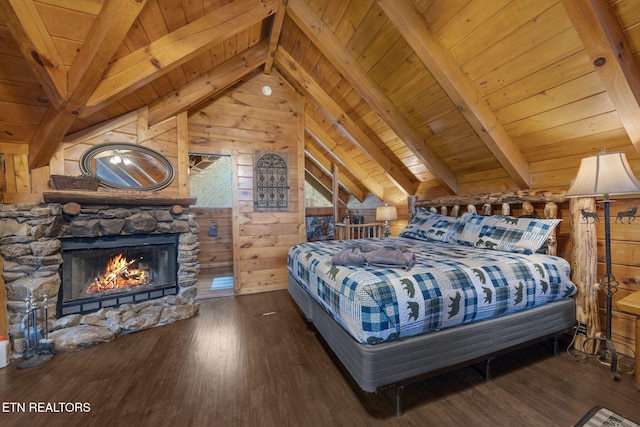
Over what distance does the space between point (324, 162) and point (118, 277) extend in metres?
3.78

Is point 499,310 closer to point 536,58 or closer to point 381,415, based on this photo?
point 381,415

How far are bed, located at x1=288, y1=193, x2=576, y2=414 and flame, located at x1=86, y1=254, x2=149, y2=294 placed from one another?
75.2 inches

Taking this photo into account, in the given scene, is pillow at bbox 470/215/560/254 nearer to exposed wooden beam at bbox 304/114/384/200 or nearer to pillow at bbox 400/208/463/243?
pillow at bbox 400/208/463/243

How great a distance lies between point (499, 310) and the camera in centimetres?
159

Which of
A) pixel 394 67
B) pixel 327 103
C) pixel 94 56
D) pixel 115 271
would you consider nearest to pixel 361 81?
pixel 394 67

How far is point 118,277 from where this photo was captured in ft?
8.41

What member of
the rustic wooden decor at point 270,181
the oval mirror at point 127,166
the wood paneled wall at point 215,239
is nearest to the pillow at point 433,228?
the rustic wooden decor at point 270,181

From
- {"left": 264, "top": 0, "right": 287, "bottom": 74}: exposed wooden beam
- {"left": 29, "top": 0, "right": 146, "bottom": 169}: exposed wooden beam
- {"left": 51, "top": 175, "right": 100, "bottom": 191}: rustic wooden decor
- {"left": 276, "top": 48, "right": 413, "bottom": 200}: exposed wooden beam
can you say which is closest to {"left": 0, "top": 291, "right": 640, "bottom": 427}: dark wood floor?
{"left": 51, "top": 175, "right": 100, "bottom": 191}: rustic wooden decor

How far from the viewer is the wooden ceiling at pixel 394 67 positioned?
151 centimetres

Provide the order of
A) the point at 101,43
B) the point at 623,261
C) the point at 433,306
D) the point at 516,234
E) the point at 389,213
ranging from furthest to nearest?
the point at 389,213 < the point at 516,234 < the point at 623,261 < the point at 101,43 < the point at 433,306

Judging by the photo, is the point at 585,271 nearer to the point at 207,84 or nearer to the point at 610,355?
the point at 610,355

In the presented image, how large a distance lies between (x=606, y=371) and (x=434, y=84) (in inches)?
100

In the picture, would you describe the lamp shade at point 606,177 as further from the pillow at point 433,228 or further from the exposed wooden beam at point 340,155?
the exposed wooden beam at point 340,155

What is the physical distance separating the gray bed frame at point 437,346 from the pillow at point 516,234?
1.51 feet
